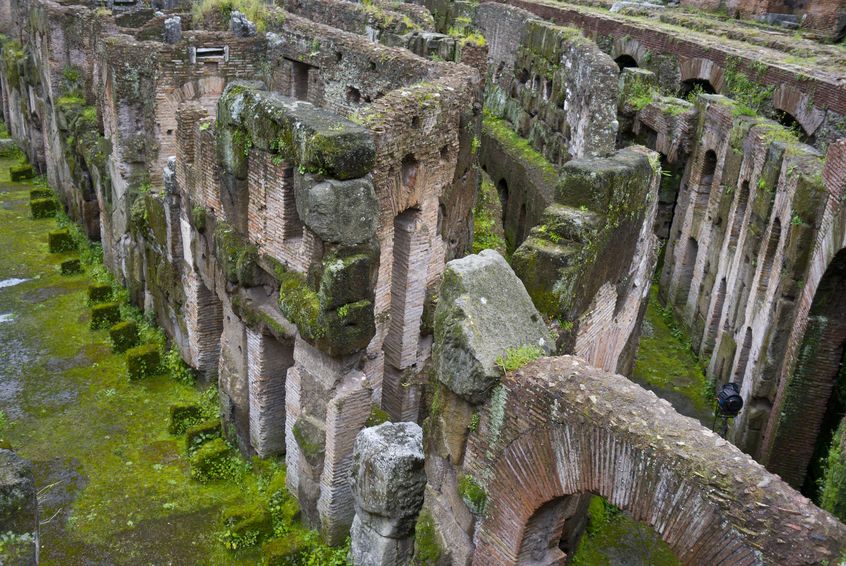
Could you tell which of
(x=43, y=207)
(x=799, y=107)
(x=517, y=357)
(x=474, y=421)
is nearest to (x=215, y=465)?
(x=474, y=421)

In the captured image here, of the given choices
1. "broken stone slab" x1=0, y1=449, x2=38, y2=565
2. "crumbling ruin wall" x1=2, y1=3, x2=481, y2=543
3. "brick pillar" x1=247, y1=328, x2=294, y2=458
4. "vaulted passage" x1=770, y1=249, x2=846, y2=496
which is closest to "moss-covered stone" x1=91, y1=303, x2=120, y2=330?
A: "crumbling ruin wall" x1=2, y1=3, x2=481, y2=543

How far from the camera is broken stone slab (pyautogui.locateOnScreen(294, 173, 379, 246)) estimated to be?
681 cm

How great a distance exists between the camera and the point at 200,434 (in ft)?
30.6

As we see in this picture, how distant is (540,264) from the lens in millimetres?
6020

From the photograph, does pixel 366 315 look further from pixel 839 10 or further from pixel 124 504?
pixel 839 10

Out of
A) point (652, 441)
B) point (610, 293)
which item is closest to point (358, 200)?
point (610, 293)

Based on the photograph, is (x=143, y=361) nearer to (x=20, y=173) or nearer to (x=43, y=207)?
(x=43, y=207)

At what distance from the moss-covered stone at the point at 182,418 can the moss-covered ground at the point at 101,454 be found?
0.12 metres

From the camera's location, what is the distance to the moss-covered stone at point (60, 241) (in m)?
14.7

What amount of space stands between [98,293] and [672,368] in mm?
8871

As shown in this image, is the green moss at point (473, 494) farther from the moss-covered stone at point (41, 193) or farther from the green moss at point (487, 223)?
the moss-covered stone at point (41, 193)

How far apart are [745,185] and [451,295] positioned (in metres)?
7.49

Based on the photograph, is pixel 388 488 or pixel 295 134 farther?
pixel 295 134

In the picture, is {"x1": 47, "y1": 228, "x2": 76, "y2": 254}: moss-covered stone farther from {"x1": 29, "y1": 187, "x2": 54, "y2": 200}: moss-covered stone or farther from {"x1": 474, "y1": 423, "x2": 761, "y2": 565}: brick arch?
{"x1": 474, "y1": 423, "x2": 761, "y2": 565}: brick arch
